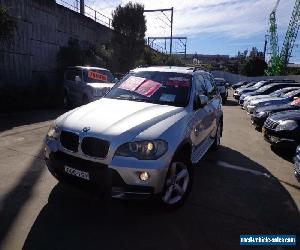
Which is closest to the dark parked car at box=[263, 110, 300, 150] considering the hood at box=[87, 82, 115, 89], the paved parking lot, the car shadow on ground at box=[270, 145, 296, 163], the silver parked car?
the car shadow on ground at box=[270, 145, 296, 163]

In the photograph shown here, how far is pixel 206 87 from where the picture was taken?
6457mm

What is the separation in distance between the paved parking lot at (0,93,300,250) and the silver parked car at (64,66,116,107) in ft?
19.7

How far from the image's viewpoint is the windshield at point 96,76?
1323 centimetres

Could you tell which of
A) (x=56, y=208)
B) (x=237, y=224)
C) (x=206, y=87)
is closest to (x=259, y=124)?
(x=206, y=87)

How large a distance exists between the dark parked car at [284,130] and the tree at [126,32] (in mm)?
16442

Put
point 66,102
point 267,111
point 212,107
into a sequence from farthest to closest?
point 66,102 < point 267,111 < point 212,107

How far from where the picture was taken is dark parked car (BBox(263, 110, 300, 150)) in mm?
7332

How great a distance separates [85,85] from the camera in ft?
41.7

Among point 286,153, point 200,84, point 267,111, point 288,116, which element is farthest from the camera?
point 267,111

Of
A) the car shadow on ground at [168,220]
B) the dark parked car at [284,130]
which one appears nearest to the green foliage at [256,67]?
the dark parked car at [284,130]

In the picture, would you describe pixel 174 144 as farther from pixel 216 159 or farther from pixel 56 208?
pixel 216 159

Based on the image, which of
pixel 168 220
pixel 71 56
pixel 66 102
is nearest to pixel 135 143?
pixel 168 220

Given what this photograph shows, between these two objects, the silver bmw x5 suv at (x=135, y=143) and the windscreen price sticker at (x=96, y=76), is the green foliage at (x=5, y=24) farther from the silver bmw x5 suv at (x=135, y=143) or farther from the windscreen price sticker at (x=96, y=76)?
the silver bmw x5 suv at (x=135, y=143)

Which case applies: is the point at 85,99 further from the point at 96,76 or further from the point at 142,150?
the point at 142,150
